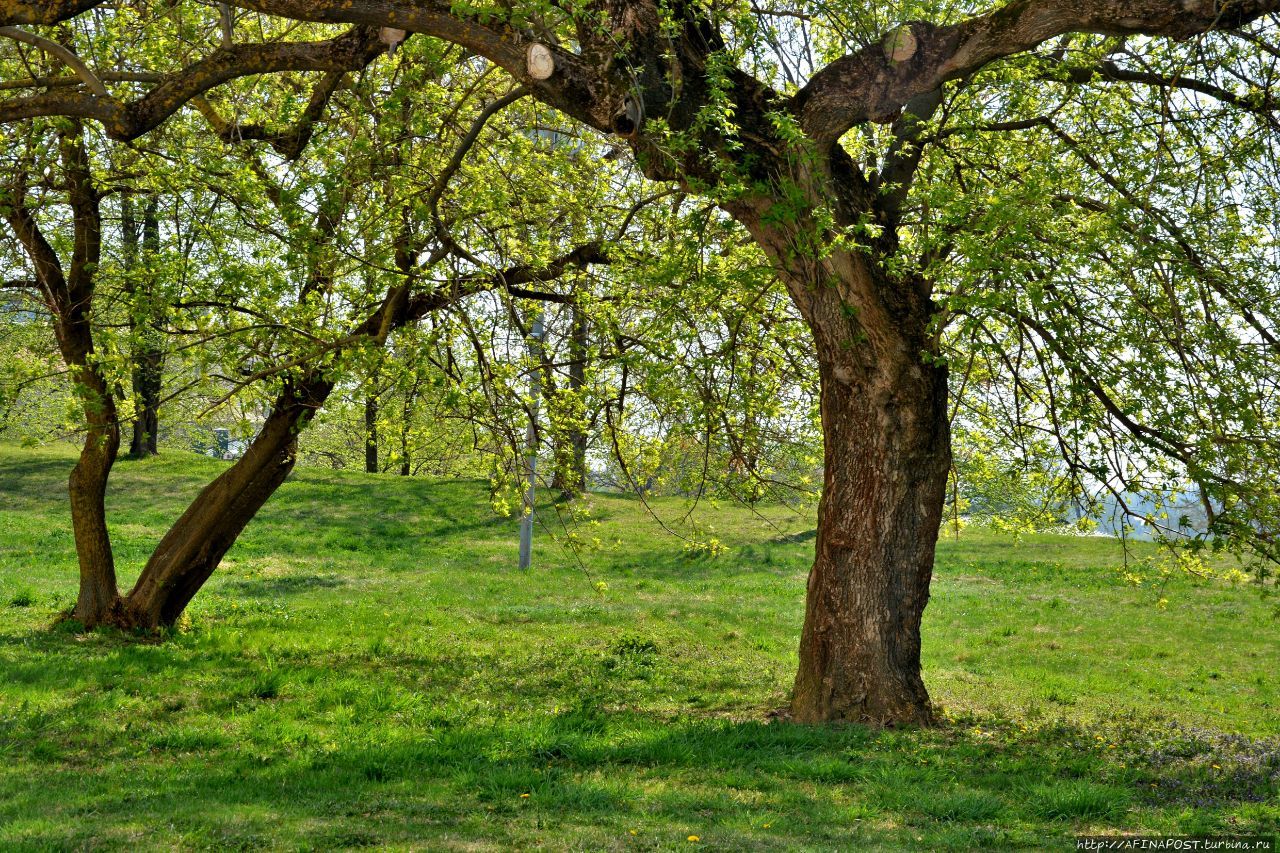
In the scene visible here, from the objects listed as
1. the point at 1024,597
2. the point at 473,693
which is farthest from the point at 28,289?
the point at 1024,597

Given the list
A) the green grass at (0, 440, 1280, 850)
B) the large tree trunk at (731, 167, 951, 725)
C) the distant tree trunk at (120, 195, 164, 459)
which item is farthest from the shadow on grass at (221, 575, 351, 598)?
the large tree trunk at (731, 167, 951, 725)

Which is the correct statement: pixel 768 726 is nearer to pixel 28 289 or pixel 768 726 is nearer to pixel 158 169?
pixel 158 169

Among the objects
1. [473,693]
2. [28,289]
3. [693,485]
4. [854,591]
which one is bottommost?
[473,693]

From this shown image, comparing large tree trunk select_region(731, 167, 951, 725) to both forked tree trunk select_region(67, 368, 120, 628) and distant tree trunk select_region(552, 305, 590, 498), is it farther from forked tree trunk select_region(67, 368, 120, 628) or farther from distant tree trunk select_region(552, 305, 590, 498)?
forked tree trunk select_region(67, 368, 120, 628)

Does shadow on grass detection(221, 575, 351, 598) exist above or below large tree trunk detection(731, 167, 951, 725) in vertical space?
below

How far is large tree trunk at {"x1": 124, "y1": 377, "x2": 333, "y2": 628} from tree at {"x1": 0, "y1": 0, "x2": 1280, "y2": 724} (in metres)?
4.98

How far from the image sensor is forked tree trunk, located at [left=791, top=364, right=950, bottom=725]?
9.70 metres

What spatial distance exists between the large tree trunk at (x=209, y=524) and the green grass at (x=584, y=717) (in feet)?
1.77

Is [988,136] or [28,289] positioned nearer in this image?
[988,136]

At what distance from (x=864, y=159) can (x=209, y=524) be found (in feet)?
30.4

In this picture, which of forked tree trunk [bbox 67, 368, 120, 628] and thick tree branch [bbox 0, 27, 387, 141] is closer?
thick tree branch [bbox 0, 27, 387, 141]

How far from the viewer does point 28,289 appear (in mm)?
13953

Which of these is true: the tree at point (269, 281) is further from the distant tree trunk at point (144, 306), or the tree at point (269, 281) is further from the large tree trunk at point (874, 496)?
the large tree trunk at point (874, 496)

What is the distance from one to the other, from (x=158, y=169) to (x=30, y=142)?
155 cm
